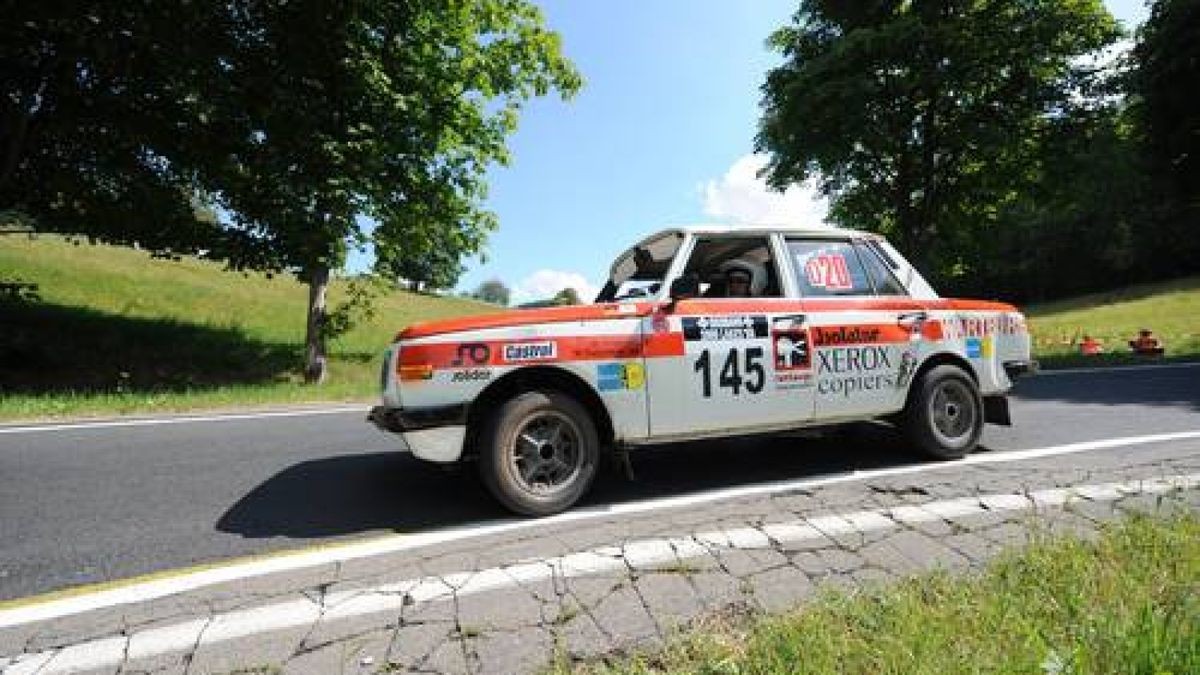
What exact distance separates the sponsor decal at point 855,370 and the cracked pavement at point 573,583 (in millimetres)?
750

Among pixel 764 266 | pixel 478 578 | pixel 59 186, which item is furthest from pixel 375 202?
pixel 478 578

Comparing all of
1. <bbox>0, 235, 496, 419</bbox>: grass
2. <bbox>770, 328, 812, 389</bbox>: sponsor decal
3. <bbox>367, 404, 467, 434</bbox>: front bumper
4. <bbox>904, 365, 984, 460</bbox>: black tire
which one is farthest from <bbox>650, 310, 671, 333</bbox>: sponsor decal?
<bbox>0, 235, 496, 419</bbox>: grass

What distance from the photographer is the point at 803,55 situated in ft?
66.0

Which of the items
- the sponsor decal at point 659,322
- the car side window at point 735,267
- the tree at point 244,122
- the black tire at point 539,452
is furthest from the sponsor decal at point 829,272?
the tree at point 244,122

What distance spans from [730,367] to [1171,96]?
27.6m

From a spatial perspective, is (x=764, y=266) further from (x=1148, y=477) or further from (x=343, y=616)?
(x=343, y=616)

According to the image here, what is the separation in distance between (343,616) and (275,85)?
12182 millimetres

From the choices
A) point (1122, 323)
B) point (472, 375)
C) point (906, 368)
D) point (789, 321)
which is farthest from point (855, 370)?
point (1122, 323)

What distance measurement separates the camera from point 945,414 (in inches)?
219

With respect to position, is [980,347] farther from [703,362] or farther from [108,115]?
[108,115]

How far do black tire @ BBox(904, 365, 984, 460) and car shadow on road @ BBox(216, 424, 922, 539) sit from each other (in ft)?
0.74

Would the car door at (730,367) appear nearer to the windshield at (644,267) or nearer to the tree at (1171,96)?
the windshield at (644,267)

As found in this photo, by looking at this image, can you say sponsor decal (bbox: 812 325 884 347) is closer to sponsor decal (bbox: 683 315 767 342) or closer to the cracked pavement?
sponsor decal (bbox: 683 315 767 342)

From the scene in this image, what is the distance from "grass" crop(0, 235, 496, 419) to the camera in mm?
10117
